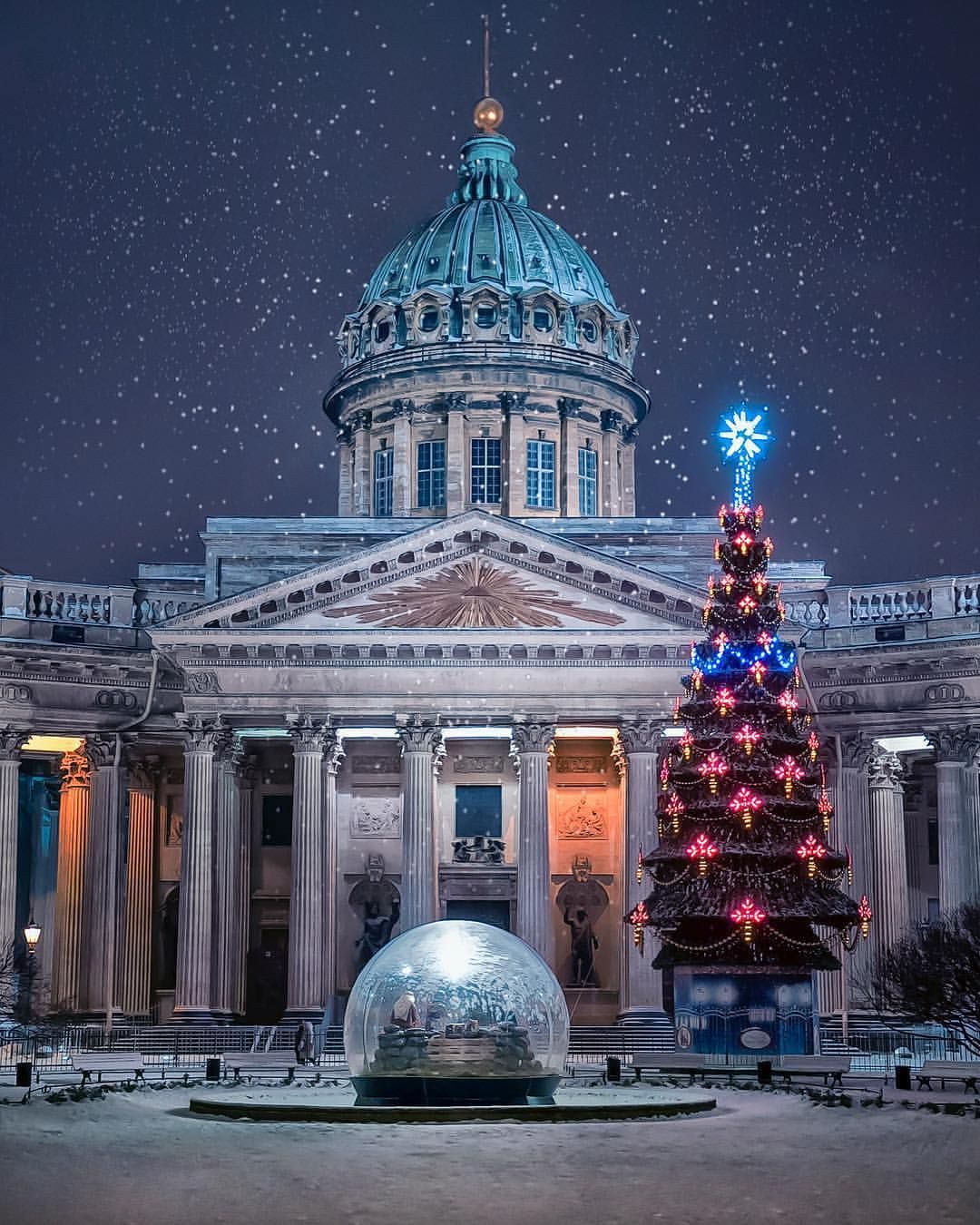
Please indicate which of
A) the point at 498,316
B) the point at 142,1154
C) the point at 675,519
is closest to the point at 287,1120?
the point at 142,1154

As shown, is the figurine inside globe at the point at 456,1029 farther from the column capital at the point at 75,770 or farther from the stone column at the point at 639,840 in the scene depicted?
the column capital at the point at 75,770

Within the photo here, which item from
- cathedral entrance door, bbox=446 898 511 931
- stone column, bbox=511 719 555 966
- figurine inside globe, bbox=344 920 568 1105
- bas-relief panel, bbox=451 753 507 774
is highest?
bas-relief panel, bbox=451 753 507 774

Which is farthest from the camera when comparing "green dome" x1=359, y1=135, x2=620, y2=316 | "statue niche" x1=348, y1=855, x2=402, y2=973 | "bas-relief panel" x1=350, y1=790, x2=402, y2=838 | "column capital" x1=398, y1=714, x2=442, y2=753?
"green dome" x1=359, y1=135, x2=620, y2=316

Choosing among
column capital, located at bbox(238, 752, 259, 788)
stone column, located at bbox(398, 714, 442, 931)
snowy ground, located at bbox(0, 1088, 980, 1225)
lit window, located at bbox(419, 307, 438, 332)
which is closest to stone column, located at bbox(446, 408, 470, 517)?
lit window, located at bbox(419, 307, 438, 332)

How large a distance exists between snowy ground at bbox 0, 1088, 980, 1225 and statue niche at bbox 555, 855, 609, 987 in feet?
108

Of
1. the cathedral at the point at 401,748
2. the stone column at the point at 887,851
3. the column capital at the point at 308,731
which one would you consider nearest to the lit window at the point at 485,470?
the cathedral at the point at 401,748

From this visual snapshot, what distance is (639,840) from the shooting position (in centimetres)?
5462

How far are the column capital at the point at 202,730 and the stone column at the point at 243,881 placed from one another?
3.68 m

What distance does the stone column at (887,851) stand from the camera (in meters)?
55.7

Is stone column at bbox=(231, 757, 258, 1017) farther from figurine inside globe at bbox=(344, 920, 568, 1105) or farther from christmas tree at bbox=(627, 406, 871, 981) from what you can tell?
figurine inside globe at bbox=(344, 920, 568, 1105)

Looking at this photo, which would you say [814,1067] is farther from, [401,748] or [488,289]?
[488,289]

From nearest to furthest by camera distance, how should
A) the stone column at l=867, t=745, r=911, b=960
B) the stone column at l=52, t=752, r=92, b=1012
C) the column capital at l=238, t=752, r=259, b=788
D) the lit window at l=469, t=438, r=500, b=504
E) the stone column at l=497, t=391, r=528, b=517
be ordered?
the stone column at l=867, t=745, r=911, b=960, the stone column at l=52, t=752, r=92, b=1012, the column capital at l=238, t=752, r=259, b=788, the stone column at l=497, t=391, r=528, b=517, the lit window at l=469, t=438, r=500, b=504

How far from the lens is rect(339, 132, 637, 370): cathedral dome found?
7631cm

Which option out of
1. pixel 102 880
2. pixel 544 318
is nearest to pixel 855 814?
pixel 102 880
